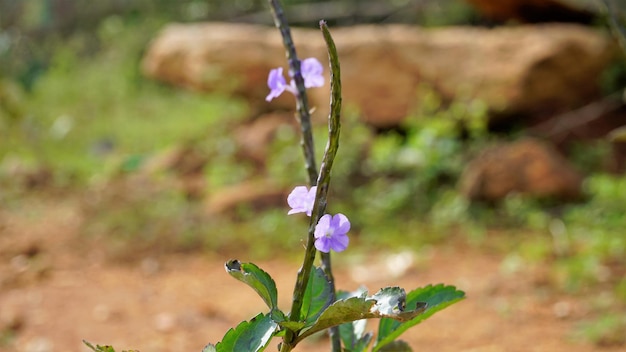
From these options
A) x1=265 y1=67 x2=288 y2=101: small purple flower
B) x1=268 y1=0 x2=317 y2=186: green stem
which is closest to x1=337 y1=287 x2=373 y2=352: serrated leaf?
x1=268 y1=0 x2=317 y2=186: green stem

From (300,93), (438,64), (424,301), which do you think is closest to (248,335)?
(424,301)

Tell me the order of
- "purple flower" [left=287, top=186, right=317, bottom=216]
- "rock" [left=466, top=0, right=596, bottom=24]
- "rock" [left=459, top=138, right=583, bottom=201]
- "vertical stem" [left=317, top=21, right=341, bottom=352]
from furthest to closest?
"rock" [left=466, top=0, right=596, bottom=24], "rock" [left=459, top=138, right=583, bottom=201], "purple flower" [left=287, top=186, right=317, bottom=216], "vertical stem" [left=317, top=21, right=341, bottom=352]

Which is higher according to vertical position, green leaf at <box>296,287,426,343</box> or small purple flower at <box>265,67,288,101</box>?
small purple flower at <box>265,67,288,101</box>

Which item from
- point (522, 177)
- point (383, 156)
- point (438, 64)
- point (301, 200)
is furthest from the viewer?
point (438, 64)

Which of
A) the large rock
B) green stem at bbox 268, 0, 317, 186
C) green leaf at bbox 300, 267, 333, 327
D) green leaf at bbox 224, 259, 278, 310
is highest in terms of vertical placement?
the large rock

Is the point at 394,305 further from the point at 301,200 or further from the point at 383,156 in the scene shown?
the point at 383,156

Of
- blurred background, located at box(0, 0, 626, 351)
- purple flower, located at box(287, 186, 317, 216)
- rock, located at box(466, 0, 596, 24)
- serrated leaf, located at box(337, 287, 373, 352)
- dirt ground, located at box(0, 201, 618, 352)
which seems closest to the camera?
purple flower, located at box(287, 186, 317, 216)

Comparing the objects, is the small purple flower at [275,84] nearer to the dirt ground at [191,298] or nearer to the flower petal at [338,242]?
the flower petal at [338,242]

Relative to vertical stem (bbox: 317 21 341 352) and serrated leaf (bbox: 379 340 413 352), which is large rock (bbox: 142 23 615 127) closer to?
serrated leaf (bbox: 379 340 413 352)
